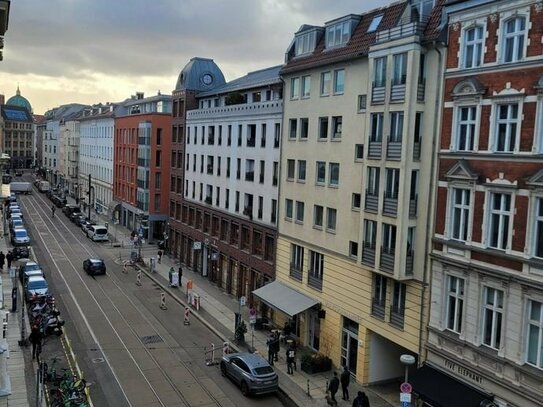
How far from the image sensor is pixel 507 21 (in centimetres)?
2114

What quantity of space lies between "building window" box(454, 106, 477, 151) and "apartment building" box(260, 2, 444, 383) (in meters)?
1.29

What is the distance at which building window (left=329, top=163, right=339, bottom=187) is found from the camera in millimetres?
31828

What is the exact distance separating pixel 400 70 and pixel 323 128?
839 cm

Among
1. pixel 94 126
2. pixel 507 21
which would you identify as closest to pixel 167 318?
pixel 507 21

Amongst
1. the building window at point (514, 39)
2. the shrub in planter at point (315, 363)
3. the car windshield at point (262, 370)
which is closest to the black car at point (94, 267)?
the shrub in planter at point (315, 363)

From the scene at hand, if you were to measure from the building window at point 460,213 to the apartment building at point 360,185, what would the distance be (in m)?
1.35

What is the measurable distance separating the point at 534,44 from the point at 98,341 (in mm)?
27232

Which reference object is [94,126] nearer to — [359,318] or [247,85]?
[247,85]

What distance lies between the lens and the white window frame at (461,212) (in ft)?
74.5

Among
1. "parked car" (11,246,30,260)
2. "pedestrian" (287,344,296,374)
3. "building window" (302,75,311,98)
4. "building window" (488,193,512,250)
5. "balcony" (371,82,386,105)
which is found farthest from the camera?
"parked car" (11,246,30,260)

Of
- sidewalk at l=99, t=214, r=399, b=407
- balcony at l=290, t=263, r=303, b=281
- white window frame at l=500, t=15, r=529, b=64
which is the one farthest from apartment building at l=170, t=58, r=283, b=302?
white window frame at l=500, t=15, r=529, b=64

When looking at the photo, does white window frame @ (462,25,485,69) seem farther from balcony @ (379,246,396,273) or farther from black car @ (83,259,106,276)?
black car @ (83,259,106,276)

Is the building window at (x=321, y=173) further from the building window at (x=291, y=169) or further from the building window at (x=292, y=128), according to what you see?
the building window at (x=292, y=128)

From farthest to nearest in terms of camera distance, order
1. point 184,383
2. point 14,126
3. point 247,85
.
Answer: point 14,126 < point 247,85 < point 184,383
